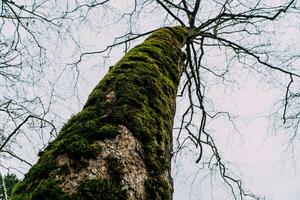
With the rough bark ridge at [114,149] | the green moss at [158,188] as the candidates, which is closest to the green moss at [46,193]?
the rough bark ridge at [114,149]

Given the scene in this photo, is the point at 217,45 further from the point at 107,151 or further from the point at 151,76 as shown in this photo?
the point at 107,151

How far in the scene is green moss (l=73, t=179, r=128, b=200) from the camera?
1.13m

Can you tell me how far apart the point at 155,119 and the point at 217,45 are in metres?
4.55

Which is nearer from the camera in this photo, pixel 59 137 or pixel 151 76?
pixel 59 137

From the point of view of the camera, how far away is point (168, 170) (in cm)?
167

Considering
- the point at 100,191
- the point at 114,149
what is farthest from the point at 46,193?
the point at 114,149

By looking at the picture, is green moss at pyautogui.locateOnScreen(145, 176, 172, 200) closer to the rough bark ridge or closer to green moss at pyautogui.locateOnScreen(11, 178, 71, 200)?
the rough bark ridge

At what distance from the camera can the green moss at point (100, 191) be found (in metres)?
1.13

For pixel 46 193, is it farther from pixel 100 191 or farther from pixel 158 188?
pixel 158 188

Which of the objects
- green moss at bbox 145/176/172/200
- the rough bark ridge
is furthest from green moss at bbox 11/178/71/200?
green moss at bbox 145/176/172/200

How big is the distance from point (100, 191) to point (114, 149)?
1.02 feet

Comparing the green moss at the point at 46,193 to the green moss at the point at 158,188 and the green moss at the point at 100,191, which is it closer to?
the green moss at the point at 100,191

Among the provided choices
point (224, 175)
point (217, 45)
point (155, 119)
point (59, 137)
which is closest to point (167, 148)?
point (155, 119)

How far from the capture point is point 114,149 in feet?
4.75
